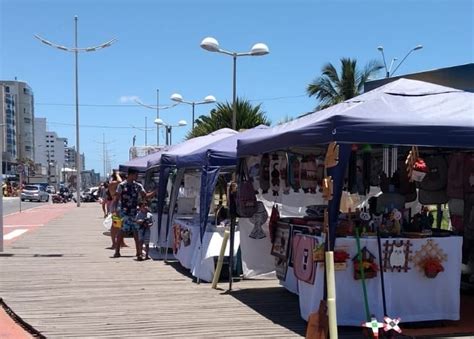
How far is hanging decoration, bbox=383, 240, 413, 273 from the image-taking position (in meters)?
6.44

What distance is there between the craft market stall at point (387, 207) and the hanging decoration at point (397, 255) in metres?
0.01

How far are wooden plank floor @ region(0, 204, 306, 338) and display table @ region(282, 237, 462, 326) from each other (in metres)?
0.54

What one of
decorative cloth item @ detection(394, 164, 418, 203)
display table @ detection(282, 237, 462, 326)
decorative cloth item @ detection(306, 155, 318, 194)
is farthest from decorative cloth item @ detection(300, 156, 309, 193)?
display table @ detection(282, 237, 462, 326)

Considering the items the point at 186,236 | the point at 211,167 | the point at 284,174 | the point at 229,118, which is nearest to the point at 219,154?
the point at 211,167

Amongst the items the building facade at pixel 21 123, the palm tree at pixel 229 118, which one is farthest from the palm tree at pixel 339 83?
the building facade at pixel 21 123

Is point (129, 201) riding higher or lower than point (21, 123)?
lower

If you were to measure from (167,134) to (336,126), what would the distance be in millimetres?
35922

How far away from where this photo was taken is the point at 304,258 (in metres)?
6.89

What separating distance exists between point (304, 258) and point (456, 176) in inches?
99.1

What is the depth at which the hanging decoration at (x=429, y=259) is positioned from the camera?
6516mm

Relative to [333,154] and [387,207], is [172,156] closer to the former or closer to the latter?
[387,207]

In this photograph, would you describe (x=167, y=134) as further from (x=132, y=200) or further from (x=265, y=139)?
(x=265, y=139)

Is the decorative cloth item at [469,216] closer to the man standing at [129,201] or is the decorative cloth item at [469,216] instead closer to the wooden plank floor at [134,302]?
the wooden plank floor at [134,302]

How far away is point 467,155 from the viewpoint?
25.4 ft
